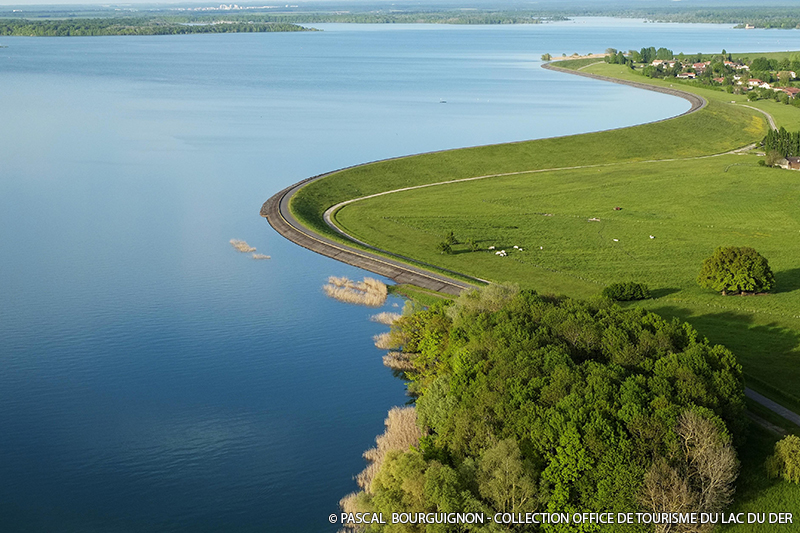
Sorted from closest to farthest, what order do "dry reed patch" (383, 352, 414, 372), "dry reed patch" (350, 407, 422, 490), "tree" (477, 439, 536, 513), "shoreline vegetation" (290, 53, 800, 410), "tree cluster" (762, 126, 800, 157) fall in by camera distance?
"tree" (477, 439, 536, 513) < "dry reed patch" (350, 407, 422, 490) < "dry reed patch" (383, 352, 414, 372) < "shoreline vegetation" (290, 53, 800, 410) < "tree cluster" (762, 126, 800, 157)

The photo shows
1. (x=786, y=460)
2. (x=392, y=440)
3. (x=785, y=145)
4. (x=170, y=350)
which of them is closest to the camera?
(x=786, y=460)

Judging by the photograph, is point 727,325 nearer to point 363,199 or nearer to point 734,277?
point 734,277

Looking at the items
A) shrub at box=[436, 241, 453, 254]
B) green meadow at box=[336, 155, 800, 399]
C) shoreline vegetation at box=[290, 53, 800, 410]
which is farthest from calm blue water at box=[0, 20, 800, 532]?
green meadow at box=[336, 155, 800, 399]

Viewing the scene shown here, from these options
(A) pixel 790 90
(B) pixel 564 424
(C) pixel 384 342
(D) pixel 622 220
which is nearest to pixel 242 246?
(C) pixel 384 342

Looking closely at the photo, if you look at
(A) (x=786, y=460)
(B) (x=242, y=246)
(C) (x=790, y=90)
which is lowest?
(B) (x=242, y=246)

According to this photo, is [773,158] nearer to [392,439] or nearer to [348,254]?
[348,254]

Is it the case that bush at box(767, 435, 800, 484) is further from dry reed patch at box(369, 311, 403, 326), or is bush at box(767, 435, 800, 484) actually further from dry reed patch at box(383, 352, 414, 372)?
dry reed patch at box(369, 311, 403, 326)

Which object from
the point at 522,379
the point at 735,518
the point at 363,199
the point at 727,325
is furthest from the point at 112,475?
the point at 363,199
